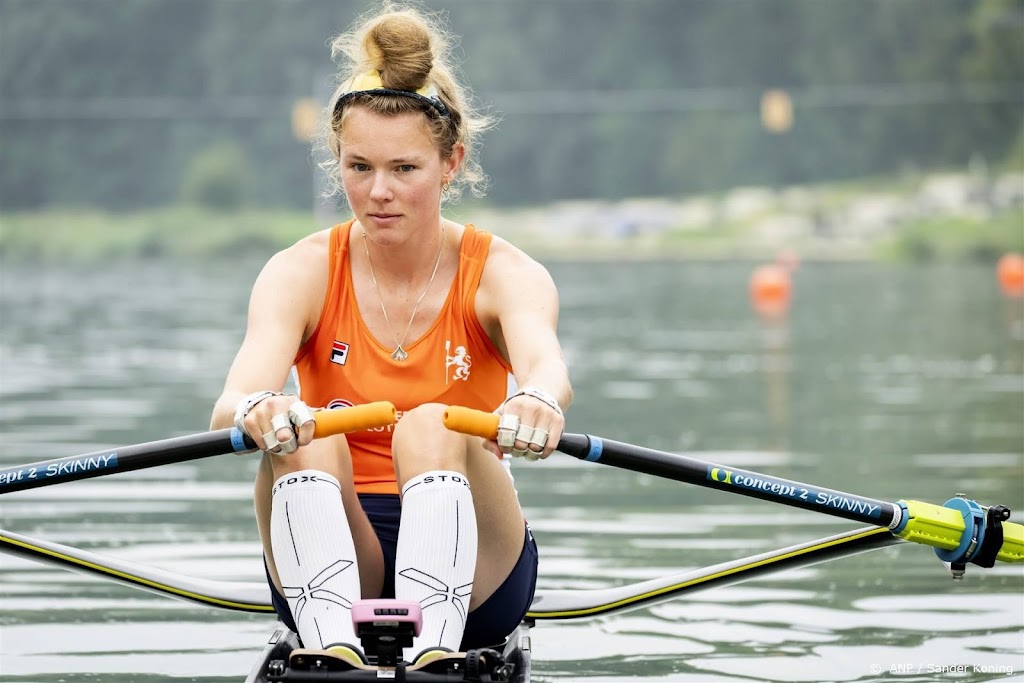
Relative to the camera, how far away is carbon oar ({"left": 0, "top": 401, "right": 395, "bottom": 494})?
3.26 m

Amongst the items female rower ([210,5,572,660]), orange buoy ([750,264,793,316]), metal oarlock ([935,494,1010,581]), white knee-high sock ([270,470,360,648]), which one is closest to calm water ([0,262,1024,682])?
metal oarlock ([935,494,1010,581])

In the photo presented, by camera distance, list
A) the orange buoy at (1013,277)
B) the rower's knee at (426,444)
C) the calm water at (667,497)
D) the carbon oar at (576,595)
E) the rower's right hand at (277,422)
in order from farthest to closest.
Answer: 1. the orange buoy at (1013,277)
2. the calm water at (667,497)
3. the carbon oar at (576,595)
4. the rower's knee at (426,444)
5. the rower's right hand at (277,422)

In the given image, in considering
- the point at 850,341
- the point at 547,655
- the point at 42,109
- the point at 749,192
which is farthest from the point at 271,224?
the point at 547,655

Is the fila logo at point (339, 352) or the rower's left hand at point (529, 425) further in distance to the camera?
the fila logo at point (339, 352)

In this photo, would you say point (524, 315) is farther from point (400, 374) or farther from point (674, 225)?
point (674, 225)

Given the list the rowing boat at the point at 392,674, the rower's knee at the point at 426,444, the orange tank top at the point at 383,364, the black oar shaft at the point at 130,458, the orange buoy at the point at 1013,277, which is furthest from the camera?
the orange buoy at the point at 1013,277

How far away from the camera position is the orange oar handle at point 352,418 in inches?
127

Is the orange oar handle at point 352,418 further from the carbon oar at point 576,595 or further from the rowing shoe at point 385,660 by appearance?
the carbon oar at point 576,595

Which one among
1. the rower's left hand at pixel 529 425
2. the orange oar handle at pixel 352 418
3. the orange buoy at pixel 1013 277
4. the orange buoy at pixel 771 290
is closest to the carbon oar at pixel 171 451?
the orange oar handle at pixel 352 418

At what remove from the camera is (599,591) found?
438cm

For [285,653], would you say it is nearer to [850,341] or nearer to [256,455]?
[256,455]

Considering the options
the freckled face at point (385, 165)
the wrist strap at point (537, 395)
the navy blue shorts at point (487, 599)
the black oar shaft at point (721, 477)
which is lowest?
the navy blue shorts at point (487, 599)

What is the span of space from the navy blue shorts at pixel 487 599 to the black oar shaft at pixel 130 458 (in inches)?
19.2

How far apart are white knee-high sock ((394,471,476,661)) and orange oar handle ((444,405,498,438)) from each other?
0.20m
